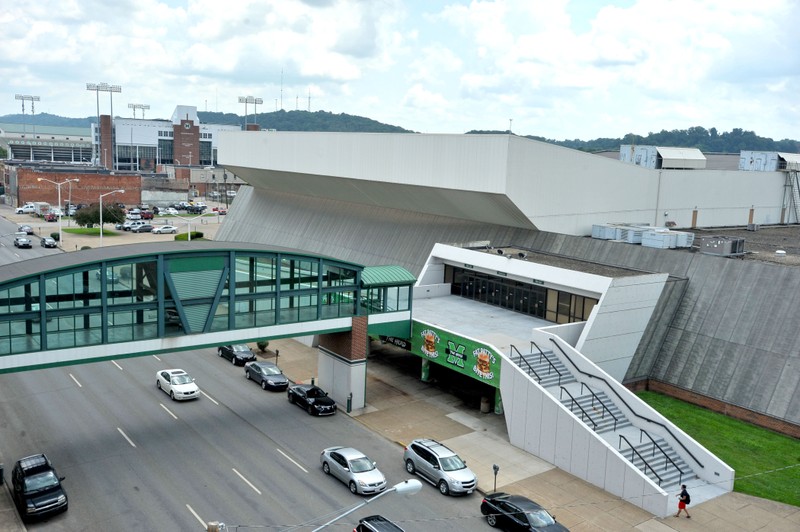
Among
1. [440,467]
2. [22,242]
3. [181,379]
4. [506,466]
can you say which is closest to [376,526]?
[440,467]

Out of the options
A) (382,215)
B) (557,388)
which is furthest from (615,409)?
(382,215)

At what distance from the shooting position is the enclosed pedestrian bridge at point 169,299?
26594 mm

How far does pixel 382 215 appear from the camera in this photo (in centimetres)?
5641

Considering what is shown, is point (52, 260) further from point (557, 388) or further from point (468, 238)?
point (468, 238)

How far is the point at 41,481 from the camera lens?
24.6 meters

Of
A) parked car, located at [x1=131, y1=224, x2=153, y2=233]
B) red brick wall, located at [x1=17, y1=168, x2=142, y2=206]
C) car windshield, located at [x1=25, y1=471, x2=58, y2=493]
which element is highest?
red brick wall, located at [x1=17, y1=168, x2=142, y2=206]

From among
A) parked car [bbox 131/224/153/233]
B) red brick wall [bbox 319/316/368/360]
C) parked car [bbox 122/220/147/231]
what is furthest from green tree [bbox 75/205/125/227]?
red brick wall [bbox 319/316/368/360]

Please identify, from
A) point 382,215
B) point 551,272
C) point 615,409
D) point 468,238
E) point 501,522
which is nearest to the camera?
point 501,522

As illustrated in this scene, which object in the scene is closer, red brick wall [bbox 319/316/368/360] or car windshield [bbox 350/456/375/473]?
car windshield [bbox 350/456/375/473]

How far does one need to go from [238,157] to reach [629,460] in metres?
51.6

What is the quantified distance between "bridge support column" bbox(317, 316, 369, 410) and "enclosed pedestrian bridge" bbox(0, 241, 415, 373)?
48 centimetres

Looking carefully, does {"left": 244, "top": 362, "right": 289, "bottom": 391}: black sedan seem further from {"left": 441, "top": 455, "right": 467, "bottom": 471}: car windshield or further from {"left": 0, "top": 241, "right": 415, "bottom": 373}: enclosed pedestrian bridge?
{"left": 441, "top": 455, "right": 467, "bottom": 471}: car windshield

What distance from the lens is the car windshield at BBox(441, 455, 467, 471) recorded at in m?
27.4

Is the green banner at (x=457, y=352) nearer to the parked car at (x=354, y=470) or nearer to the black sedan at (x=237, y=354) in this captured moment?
the parked car at (x=354, y=470)
